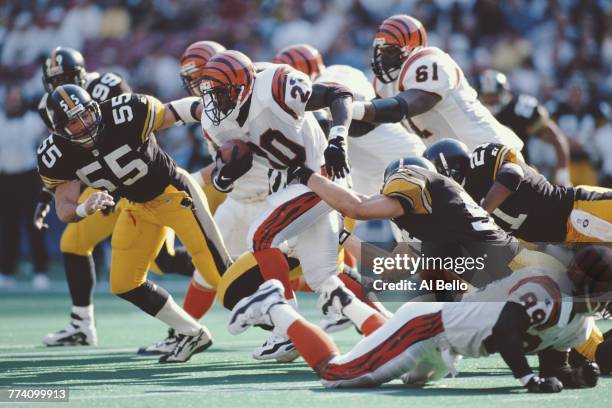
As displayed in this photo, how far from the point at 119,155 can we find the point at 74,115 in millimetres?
374

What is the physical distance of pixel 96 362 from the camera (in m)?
6.38

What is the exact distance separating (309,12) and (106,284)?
14.6 feet

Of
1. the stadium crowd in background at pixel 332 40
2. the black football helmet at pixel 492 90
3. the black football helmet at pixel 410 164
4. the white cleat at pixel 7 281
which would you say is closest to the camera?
the black football helmet at pixel 410 164

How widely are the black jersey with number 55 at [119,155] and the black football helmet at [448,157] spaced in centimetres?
167

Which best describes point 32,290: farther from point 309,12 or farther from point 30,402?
point 30,402

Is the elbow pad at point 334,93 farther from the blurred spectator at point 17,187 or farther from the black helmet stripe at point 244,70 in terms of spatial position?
the blurred spectator at point 17,187

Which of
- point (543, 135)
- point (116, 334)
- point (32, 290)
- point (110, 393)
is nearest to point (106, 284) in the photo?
point (32, 290)

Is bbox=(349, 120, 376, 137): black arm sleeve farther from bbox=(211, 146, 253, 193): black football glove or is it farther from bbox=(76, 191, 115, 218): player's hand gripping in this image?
bbox=(76, 191, 115, 218): player's hand gripping

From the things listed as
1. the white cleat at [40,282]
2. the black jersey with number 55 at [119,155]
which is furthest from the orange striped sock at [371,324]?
the white cleat at [40,282]

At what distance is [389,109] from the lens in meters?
6.49

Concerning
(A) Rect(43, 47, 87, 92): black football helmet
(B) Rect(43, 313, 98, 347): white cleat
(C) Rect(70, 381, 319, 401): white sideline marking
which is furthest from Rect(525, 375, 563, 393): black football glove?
(A) Rect(43, 47, 87, 92): black football helmet

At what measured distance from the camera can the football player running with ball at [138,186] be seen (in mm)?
6289

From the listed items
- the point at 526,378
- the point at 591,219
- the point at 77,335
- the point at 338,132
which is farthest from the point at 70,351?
the point at 526,378

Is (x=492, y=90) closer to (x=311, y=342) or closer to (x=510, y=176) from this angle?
(x=510, y=176)
